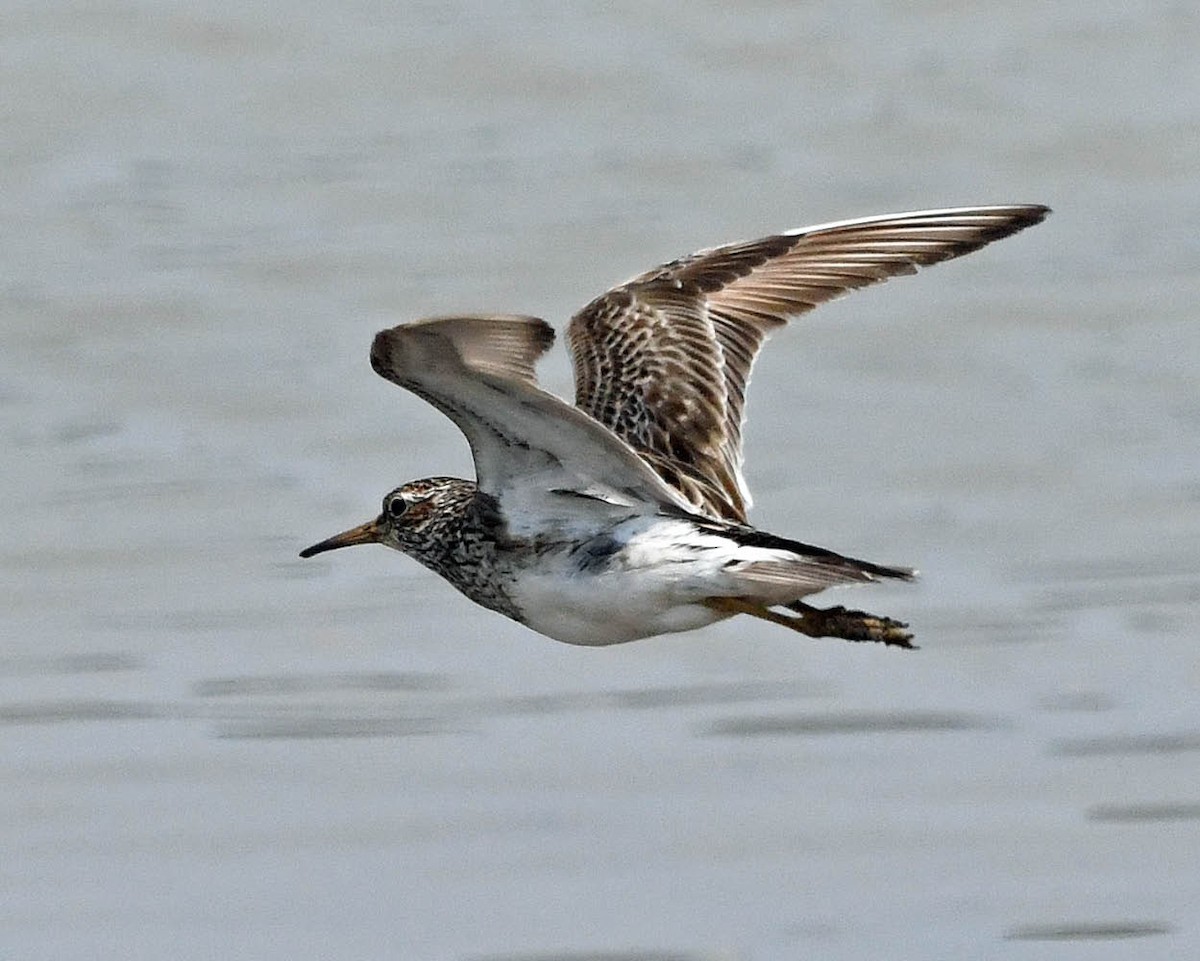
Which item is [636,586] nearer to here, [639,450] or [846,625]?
[846,625]

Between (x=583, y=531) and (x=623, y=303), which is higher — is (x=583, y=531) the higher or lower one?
the lower one

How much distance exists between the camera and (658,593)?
38.7ft

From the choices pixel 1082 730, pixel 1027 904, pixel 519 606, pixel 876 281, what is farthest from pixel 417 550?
pixel 1082 730

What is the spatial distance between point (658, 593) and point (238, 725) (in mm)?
5004

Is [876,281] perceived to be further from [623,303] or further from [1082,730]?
[1082,730]

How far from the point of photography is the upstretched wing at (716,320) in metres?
12.9

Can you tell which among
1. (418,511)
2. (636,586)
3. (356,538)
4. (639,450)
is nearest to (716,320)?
(639,450)

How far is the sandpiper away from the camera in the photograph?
1137 cm

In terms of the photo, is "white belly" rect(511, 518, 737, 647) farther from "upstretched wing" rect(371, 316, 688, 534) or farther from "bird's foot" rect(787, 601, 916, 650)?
"bird's foot" rect(787, 601, 916, 650)

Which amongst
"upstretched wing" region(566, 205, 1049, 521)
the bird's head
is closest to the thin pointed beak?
the bird's head

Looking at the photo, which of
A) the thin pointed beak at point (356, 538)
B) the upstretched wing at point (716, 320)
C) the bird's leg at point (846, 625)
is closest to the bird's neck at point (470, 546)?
the thin pointed beak at point (356, 538)

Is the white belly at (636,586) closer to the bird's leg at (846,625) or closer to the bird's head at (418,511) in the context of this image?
the bird's leg at (846,625)

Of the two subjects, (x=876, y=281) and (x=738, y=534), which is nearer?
→ (x=738, y=534)

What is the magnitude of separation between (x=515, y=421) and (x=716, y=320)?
1.88 meters
